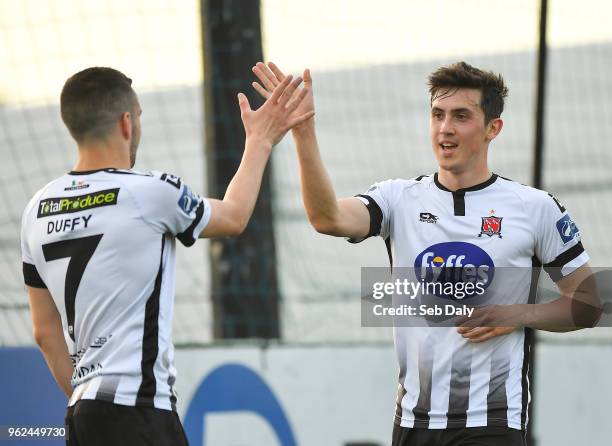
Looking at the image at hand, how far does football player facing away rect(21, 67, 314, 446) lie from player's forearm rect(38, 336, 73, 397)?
0.80ft

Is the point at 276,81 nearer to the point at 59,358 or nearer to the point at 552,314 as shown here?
the point at 59,358

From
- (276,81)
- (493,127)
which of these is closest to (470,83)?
(493,127)

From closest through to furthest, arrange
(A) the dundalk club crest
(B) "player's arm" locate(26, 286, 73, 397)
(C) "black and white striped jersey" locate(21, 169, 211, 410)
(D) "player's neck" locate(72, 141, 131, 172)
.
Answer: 1. (C) "black and white striped jersey" locate(21, 169, 211, 410)
2. (D) "player's neck" locate(72, 141, 131, 172)
3. (B) "player's arm" locate(26, 286, 73, 397)
4. (A) the dundalk club crest

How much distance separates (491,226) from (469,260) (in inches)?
6.7

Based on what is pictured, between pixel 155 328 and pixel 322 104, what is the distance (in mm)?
4137

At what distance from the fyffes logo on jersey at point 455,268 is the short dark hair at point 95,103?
1.46m

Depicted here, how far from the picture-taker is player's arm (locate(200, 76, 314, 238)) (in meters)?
4.00

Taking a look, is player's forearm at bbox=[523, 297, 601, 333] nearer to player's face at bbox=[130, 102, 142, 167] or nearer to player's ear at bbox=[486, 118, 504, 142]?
player's ear at bbox=[486, 118, 504, 142]

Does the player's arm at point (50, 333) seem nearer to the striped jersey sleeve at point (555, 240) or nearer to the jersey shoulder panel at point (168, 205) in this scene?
the jersey shoulder panel at point (168, 205)

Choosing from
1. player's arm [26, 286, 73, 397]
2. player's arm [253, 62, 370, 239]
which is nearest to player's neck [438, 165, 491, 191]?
player's arm [253, 62, 370, 239]

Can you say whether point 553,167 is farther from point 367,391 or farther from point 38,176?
point 38,176

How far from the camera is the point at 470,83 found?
16.1ft

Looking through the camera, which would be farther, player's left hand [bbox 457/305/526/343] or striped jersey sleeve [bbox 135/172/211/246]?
player's left hand [bbox 457/305/526/343]

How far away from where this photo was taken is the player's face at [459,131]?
4.82 m
